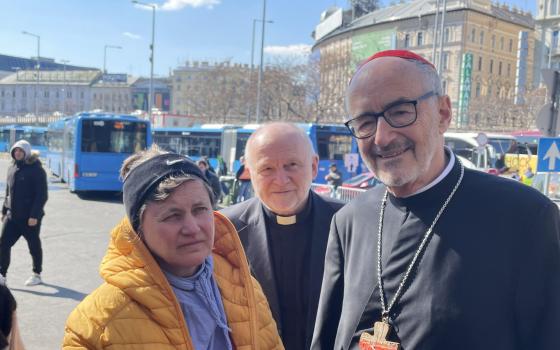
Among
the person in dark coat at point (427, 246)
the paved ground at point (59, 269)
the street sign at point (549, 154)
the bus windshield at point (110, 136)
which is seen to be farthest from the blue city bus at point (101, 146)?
the person in dark coat at point (427, 246)

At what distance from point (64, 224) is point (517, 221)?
41.8 feet

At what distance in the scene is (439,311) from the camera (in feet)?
5.54

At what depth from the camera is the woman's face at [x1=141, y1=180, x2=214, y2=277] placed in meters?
1.91

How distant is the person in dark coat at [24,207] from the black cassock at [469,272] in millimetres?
6621

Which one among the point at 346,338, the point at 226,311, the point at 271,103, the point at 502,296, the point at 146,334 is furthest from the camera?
the point at 271,103

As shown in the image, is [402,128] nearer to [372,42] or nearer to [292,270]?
[292,270]

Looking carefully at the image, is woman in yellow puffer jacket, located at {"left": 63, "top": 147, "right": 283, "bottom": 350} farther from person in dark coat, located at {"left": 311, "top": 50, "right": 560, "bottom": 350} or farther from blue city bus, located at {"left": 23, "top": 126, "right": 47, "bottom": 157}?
blue city bus, located at {"left": 23, "top": 126, "right": 47, "bottom": 157}

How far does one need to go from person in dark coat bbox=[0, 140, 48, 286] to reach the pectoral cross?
6.73 m

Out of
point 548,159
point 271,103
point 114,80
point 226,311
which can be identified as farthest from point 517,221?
point 114,80

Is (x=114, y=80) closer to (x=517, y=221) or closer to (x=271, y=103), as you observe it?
(x=271, y=103)

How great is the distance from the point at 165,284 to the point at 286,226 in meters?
1.13

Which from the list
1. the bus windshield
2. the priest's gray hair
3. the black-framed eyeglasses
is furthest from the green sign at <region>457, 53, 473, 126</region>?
the black-framed eyeglasses

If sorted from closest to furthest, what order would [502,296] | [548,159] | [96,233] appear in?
[502,296] < [548,159] < [96,233]

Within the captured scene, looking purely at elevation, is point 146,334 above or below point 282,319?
above
